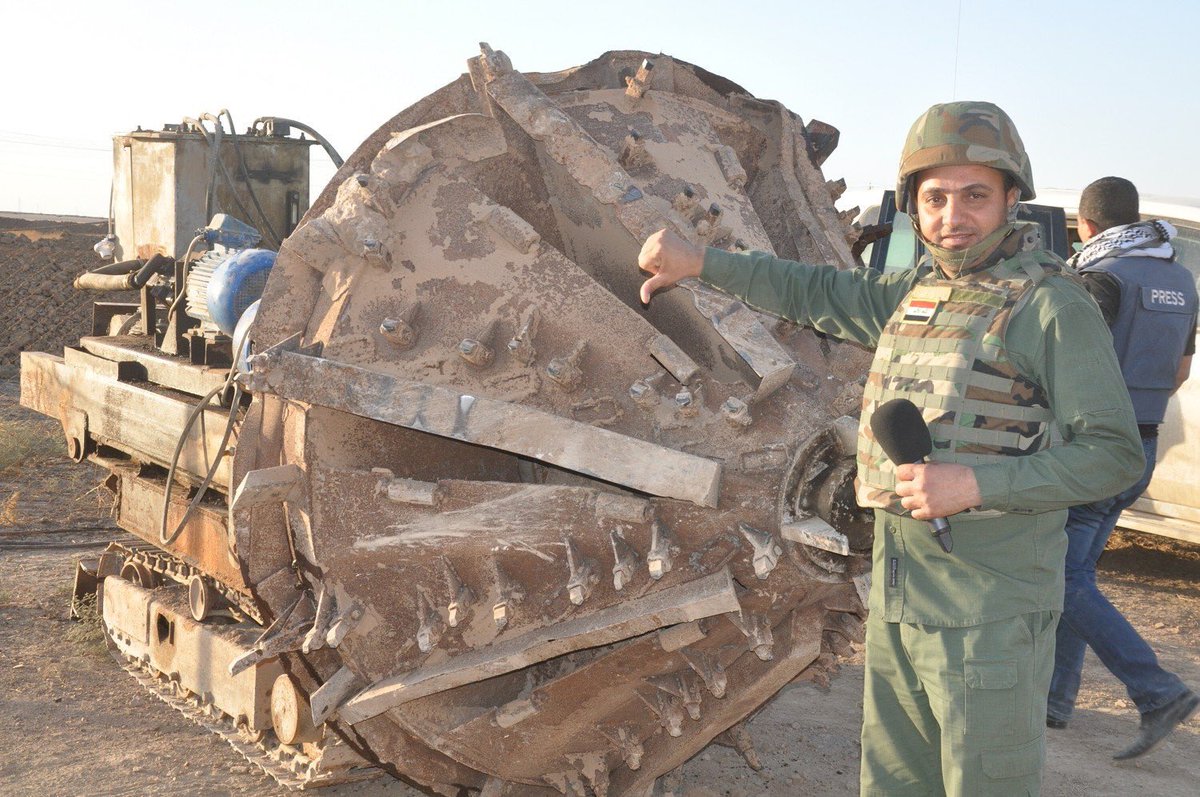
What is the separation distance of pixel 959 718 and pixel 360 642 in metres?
1.81

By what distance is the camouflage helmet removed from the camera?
295cm

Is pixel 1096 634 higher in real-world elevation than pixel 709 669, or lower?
lower

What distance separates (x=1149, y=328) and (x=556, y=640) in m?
3.56

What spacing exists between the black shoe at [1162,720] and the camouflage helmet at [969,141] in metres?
3.11

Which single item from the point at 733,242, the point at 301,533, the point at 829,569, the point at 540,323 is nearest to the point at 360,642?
the point at 301,533

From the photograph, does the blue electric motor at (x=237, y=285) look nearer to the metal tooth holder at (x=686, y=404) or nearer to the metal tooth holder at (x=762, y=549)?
the metal tooth holder at (x=686, y=404)

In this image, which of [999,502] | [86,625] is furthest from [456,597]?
[86,625]

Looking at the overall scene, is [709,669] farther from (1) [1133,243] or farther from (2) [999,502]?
(1) [1133,243]

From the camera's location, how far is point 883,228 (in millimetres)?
5168

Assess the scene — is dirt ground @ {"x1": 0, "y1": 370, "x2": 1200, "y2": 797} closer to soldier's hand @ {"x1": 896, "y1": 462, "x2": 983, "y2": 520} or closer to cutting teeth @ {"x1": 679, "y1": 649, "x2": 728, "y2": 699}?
cutting teeth @ {"x1": 679, "y1": 649, "x2": 728, "y2": 699}

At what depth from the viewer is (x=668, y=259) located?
342 cm

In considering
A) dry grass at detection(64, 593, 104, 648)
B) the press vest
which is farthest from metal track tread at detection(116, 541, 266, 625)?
the press vest

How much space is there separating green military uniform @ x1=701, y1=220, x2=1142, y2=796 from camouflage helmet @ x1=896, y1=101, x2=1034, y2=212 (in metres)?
0.20

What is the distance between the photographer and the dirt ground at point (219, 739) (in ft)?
16.5
